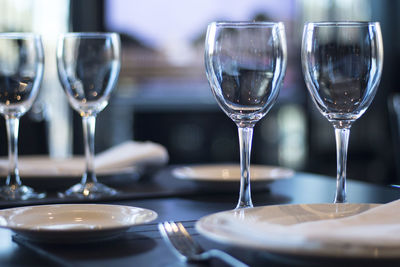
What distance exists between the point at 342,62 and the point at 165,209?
28 centimetres

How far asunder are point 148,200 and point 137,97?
2.70 metres

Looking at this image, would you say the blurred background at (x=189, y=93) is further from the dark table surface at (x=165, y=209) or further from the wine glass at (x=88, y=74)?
the wine glass at (x=88, y=74)

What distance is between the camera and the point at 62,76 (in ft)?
2.96

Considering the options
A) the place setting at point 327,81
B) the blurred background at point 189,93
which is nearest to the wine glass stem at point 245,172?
the place setting at point 327,81

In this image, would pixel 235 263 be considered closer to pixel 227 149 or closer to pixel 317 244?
pixel 317 244

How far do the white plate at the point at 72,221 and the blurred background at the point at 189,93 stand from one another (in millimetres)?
2481

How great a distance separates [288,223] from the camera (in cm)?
56

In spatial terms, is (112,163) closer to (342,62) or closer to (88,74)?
(88,74)

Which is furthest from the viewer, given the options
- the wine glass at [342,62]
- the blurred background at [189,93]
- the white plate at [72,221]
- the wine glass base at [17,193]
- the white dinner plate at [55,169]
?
the blurred background at [189,93]

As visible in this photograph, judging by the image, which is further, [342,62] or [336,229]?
[342,62]

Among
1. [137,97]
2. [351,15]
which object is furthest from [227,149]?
[351,15]

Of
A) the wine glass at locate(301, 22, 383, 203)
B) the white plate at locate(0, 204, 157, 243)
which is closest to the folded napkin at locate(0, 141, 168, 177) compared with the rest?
the white plate at locate(0, 204, 157, 243)

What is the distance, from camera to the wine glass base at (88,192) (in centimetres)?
88

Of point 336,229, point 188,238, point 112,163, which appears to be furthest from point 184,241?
point 112,163
